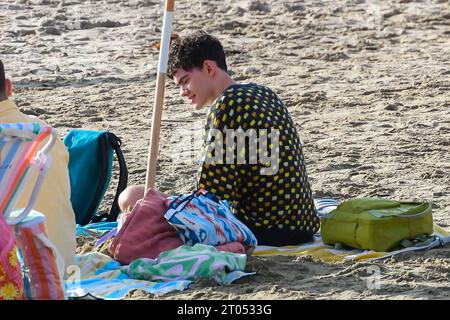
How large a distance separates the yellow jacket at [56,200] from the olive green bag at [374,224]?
1.20 m

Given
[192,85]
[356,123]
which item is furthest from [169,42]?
[356,123]

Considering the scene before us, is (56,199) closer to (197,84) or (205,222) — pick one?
(205,222)

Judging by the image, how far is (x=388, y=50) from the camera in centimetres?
1008

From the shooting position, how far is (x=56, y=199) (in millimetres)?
5129

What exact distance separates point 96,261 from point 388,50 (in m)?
5.52

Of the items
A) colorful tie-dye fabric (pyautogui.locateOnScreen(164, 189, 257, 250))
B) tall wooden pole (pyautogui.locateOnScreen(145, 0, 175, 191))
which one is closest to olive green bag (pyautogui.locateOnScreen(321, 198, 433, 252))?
colorful tie-dye fabric (pyautogui.locateOnScreen(164, 189, 257, 250))

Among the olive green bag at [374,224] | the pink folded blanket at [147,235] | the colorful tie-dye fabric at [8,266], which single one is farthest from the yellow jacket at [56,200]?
the olive green bag at [374,224]

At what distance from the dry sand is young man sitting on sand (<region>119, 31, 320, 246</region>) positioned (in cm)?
29

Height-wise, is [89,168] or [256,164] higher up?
[256,164]

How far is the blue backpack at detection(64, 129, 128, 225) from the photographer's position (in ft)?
19.3

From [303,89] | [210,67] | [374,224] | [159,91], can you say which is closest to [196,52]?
[210,67]

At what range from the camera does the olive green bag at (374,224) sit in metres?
5.36

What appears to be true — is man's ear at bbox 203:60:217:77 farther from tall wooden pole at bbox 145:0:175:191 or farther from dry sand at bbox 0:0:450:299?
dry sand at bbox 0:0:450:299

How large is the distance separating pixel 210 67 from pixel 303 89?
11.8 feet
